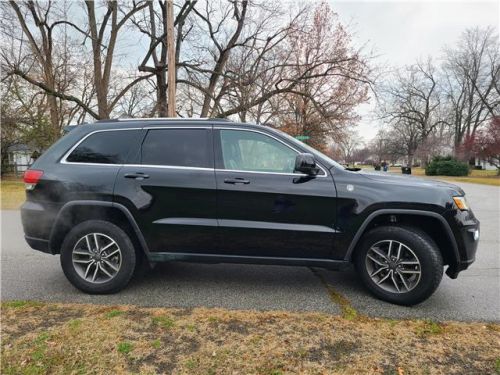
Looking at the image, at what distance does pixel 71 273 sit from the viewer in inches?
143

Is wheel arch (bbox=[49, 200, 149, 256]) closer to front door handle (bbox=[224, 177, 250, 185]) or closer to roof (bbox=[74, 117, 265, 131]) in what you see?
roof (bbox=[74, 117, 265, 131])

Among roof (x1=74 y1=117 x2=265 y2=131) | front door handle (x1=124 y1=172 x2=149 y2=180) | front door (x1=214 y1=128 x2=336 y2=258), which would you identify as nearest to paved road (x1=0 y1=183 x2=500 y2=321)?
front door (x1=214 y1=128 x2=336 y2=258)

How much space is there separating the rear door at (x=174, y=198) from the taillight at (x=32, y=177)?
953 mm

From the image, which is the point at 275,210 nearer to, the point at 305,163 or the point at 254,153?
the point at 305,163

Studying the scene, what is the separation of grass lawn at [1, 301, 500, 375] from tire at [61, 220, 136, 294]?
36 cm

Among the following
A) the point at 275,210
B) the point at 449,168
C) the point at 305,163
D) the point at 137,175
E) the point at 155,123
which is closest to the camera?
the point at 305,163

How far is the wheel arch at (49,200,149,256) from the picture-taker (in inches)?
142

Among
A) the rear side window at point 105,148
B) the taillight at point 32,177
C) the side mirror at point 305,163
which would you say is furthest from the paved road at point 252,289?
the rear side window at point 105,148

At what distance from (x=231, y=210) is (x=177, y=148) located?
942 mm

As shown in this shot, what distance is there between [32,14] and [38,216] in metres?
19.4

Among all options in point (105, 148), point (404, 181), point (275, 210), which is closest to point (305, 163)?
point (275, 210)

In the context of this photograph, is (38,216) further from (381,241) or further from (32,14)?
(32,14)

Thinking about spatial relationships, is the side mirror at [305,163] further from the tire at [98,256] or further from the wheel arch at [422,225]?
the tire at [98,256]

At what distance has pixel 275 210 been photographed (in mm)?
3479
